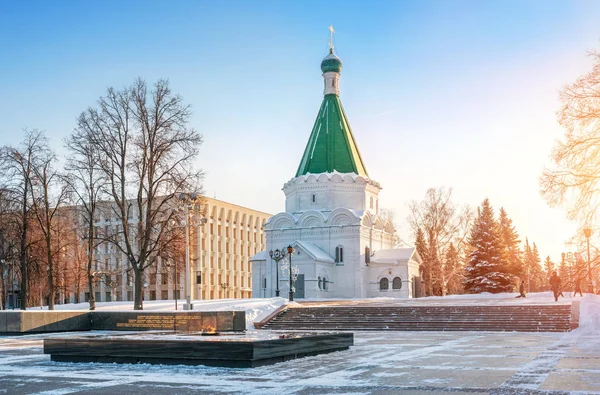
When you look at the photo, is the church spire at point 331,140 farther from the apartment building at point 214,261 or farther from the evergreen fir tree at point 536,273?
the evergreen fir tree at point 536,273

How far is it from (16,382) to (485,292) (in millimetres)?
48372

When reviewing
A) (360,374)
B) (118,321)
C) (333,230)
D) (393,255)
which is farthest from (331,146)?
(360,374)

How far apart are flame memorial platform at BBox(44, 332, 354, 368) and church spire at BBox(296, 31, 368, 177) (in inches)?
1648

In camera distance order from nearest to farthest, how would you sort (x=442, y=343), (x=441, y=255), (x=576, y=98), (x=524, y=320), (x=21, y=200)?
(x=442, y=343) < (x=576, y=98) < (x=524, y=320) < (x=21, y=200) < (x=441, y=255)

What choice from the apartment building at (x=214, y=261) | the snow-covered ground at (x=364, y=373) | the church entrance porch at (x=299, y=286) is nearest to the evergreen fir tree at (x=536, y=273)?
the apartment building at (x=214, y=261)

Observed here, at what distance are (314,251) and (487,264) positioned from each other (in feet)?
50.3

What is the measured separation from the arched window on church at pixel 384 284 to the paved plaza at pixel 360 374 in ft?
121

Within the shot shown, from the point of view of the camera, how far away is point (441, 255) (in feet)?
190

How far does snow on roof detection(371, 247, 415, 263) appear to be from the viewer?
5328cm

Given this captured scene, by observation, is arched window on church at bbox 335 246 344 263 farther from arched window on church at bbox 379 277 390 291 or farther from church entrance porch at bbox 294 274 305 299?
church entrance porch at bbox 294 274 305 299

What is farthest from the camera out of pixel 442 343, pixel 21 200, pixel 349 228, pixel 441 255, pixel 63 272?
pixel 441 255

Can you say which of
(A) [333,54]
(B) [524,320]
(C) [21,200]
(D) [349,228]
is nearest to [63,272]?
(C) [21,200]

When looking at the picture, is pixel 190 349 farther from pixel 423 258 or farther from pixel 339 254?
pixel 423 258

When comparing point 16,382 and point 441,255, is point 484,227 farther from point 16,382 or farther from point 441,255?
point 16,382
